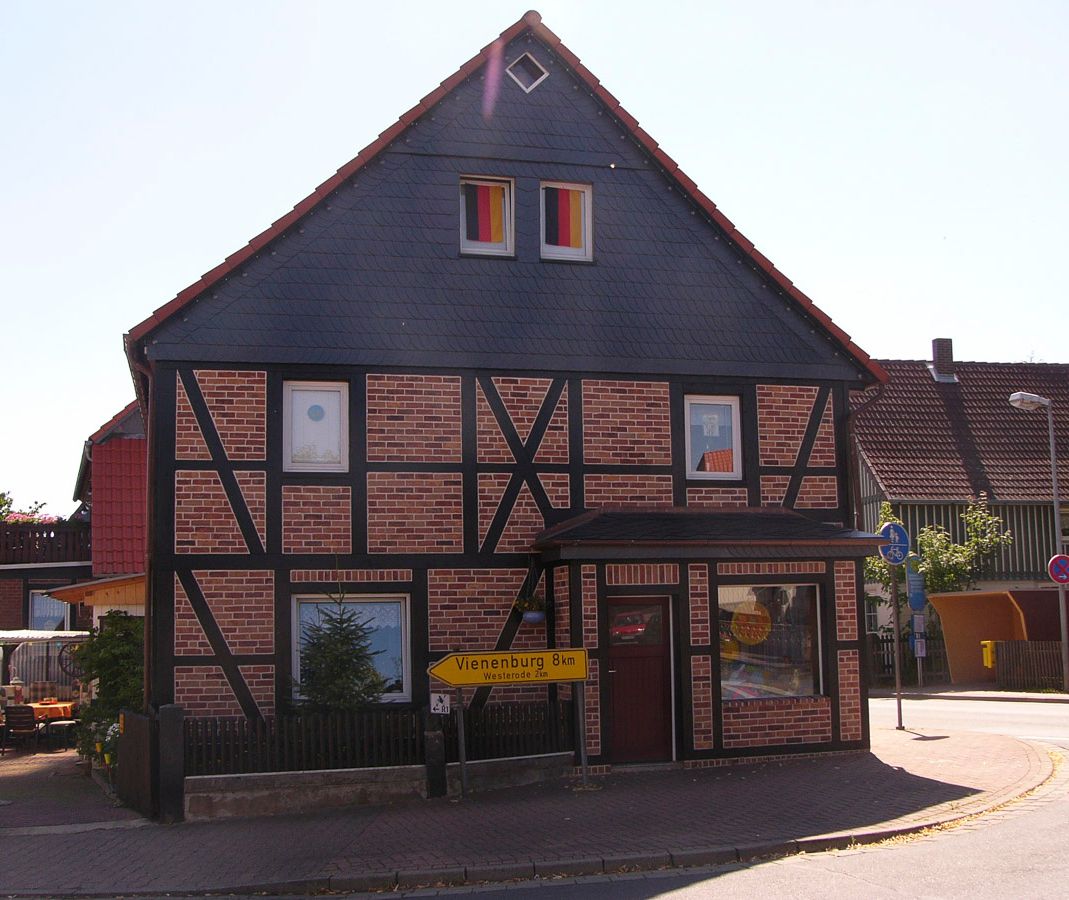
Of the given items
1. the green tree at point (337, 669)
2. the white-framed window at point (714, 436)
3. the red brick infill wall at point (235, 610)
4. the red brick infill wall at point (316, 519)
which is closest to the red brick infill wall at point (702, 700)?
the white-framed window at point (714, 436)

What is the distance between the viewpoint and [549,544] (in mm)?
15734

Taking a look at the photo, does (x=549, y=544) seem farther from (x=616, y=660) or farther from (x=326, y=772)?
(x=326, y=772)

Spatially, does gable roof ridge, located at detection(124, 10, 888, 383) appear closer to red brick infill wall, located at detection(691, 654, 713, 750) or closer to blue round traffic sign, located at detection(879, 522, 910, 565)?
blue round traffic sign, located at detection(879, 522, 910, 565)

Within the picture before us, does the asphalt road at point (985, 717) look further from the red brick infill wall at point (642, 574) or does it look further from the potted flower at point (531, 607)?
the potted flower at point (531, 607)

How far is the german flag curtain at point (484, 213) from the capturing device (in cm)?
1736

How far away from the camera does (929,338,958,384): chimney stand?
4034 cm

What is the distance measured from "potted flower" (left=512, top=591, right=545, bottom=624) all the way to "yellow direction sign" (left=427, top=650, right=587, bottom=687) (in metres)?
1.51

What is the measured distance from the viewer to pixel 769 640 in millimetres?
16797

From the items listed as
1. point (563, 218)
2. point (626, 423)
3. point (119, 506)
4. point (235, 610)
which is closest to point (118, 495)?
point (119, 506)

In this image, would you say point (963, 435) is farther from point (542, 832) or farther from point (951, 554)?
point (542, 832)

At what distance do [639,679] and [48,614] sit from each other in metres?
20.1

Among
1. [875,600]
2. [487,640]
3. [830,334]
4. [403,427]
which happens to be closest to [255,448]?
[403,427]

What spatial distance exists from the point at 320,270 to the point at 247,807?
21.2ft

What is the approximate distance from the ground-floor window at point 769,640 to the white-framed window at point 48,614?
65.5ft
